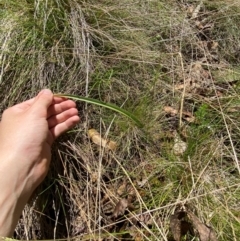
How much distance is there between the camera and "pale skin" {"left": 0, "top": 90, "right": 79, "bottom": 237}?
1.28 metres

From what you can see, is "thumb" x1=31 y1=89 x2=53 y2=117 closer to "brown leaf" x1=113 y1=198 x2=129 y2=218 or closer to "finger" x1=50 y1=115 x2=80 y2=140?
"finger" x1=50 y1=115 x2=80 y2=140

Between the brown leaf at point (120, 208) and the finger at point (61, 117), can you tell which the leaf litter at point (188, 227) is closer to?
the brown leaf at point (120, 208)

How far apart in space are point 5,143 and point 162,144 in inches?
19.5

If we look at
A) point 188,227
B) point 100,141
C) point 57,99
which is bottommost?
point 188,227

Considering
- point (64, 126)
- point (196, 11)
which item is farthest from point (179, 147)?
point (196, 11)

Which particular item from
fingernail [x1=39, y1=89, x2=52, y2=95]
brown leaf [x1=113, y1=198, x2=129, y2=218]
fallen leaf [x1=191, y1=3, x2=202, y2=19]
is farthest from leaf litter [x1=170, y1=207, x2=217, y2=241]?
fallen leaf [x1=191, y1=3, x2=202, y2=19]

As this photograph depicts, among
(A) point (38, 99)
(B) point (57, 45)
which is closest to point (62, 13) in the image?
(B) point (57, 45)

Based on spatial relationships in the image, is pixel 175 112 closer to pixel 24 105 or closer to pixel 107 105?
pixel 107 105

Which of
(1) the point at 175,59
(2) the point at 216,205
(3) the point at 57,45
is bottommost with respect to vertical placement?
(2) the point at 216,205

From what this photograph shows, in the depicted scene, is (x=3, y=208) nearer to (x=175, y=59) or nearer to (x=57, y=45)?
(x=57, y=45)

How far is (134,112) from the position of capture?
4.62 ft

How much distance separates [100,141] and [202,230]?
42 centimetres

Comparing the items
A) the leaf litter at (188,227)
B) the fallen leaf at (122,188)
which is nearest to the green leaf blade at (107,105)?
the fallen leaf at (122,188)

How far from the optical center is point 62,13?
1489mm
